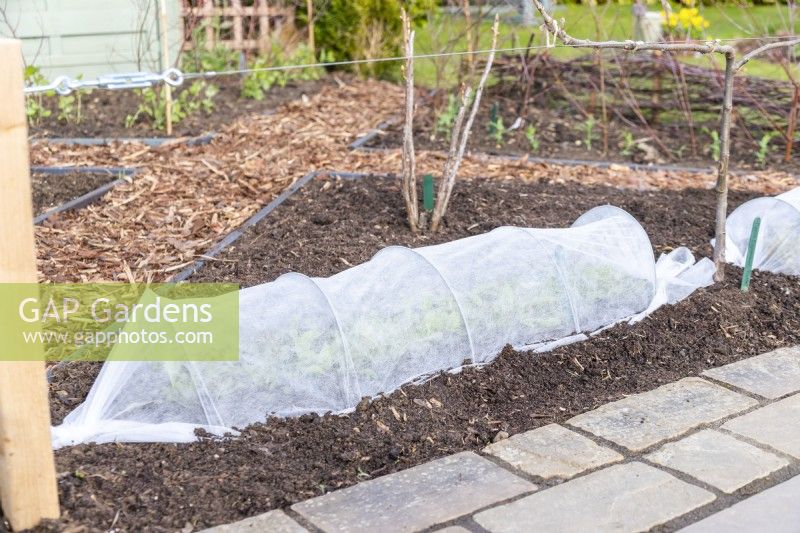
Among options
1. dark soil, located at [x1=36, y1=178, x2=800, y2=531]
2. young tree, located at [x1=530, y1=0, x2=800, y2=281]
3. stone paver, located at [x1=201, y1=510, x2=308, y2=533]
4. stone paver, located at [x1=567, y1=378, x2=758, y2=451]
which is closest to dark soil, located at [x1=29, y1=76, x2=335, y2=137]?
dark soil, located at [x1=36, y1=178, x2=800, y2=531]

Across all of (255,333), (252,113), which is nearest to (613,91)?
(252,113)

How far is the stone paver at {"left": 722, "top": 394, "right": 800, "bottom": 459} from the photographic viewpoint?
2.62m

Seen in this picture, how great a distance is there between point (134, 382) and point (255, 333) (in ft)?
1.28

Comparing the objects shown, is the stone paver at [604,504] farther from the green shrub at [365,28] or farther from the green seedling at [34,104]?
the green shrub at [365,28]

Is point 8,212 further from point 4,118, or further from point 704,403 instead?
point 704,403

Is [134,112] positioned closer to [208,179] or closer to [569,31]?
[208,179]

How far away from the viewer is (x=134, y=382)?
2.58 metres

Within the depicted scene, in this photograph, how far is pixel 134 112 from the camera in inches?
275

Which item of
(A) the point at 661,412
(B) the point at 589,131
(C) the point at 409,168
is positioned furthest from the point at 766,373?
(B) the point at 589,131

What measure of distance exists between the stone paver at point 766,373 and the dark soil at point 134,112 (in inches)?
174

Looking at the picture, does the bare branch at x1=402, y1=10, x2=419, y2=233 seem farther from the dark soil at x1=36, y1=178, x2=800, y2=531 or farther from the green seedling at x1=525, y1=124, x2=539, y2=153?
the green seedling at x1=525, y1=124, x2=539, y2=153

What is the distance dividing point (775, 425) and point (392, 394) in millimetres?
1203

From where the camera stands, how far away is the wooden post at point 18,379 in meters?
1.86

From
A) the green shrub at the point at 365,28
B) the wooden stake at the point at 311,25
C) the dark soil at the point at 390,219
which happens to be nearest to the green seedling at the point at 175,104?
the wooden stake at the point at 311,25
